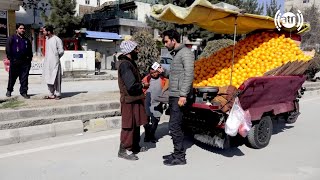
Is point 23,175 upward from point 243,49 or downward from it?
downward

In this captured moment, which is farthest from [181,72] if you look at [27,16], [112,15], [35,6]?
[112,15]

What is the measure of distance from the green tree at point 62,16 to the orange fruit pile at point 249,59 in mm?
22859

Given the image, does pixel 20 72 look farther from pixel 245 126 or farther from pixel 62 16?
pixel 62 16

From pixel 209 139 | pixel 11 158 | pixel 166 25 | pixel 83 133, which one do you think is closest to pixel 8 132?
pixel 11 158

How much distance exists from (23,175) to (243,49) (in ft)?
14.6

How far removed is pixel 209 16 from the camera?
4.94 metres

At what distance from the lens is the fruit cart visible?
15.9 ft

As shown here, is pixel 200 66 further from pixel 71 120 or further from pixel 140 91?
pixel 71 120

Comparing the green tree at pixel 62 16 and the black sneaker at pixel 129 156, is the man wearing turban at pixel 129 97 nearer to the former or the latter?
the black sneaker at pixel 129 156

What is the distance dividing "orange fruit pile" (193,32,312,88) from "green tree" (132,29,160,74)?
4167 mm

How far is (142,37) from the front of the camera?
36.4ft

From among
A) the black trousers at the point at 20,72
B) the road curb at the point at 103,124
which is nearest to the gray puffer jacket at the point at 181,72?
the road curb at the point at 103,124

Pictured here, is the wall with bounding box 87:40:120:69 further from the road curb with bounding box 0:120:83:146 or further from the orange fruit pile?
the orange fruit pile

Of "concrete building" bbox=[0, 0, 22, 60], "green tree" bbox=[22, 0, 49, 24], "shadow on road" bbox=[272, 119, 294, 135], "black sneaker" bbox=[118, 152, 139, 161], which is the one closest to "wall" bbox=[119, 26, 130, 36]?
"green tree" bbox=[22, 0, 49, 24]
